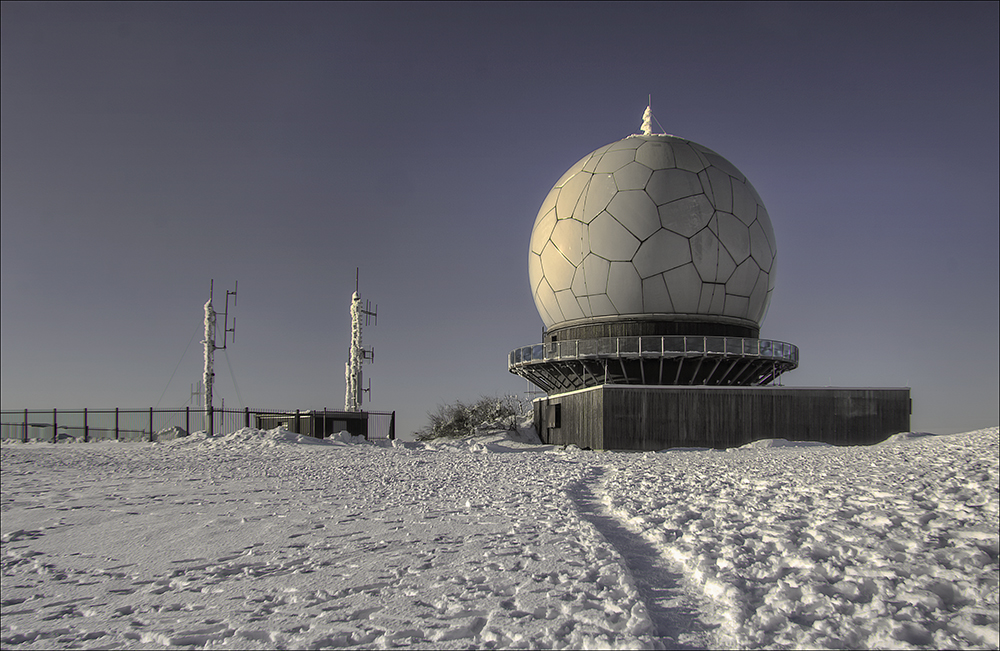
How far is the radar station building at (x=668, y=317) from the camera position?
1750cm

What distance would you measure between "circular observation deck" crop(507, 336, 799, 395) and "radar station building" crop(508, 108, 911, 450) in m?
0.04

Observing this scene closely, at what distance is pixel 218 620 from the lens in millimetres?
3887

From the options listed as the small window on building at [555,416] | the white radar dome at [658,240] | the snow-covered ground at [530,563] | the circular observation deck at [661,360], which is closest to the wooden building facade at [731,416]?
the circular observation deck at [661,360]

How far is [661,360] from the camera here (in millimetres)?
19219

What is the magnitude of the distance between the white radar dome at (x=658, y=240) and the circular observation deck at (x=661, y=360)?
1.16 metres

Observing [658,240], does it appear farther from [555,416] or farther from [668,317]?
[555,416]

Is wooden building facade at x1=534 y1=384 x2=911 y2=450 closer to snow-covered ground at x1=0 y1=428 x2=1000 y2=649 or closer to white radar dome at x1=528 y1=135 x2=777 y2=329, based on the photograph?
white radar dome at x1=528 y1=135 x2=777 y2=329

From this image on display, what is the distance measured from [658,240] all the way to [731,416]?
555 centimetres

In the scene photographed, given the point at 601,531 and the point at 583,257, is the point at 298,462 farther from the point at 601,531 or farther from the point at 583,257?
the point at 583,257

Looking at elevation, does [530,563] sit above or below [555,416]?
above

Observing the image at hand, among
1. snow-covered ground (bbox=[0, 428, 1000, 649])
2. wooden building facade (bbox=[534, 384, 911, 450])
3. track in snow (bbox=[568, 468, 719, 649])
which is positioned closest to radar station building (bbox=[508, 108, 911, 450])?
wooden building facade (bbox=[534, 384, 911, 450])

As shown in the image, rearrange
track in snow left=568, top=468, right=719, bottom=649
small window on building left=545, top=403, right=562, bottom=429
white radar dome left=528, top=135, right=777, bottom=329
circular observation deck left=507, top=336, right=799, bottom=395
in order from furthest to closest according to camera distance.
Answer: small window on building left=545, top=403, right=562, bottom=429 → white radar dome left=528, top=135, right=777, bottom=329 → circular observation deck left=507, top=336, right=799, bottom=395 → track in snow left=568, top=468, right=719, bottom=649

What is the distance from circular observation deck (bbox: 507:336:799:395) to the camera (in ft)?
62.5

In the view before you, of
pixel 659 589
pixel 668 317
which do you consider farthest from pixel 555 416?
pixel 659 589
